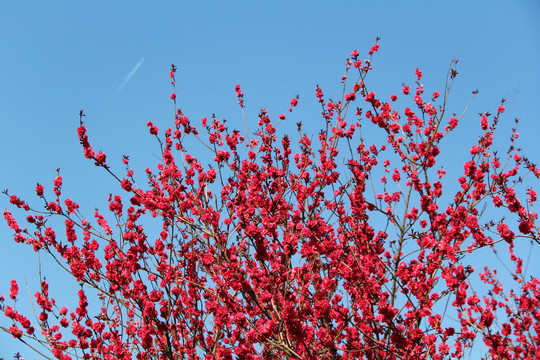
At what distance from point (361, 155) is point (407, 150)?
2.78 ft

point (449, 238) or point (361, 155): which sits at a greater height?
point (361, 155)

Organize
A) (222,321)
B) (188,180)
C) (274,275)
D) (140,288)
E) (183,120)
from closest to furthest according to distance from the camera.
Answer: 1. (222,321)
2. (274,275)
3. (140,288)
4. (188,180)
5. (183,120)

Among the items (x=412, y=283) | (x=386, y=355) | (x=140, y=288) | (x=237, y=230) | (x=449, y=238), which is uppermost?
(x=449, y=238)

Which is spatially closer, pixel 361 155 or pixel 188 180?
pixel 188 180

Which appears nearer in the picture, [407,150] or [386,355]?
[386,355]

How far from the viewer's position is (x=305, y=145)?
6387 mm

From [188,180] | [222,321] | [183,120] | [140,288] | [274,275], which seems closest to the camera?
[222,321]

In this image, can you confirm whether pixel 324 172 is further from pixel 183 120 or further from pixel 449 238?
pixel 183 120

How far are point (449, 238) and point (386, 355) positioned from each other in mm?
1630

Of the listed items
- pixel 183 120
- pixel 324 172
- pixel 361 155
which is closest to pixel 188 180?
pixel 183 120

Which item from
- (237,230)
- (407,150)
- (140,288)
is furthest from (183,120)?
(407,150)

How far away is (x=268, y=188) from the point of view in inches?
225

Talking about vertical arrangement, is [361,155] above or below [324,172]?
above

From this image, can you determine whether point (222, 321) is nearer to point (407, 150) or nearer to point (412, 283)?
point (412, 283)
